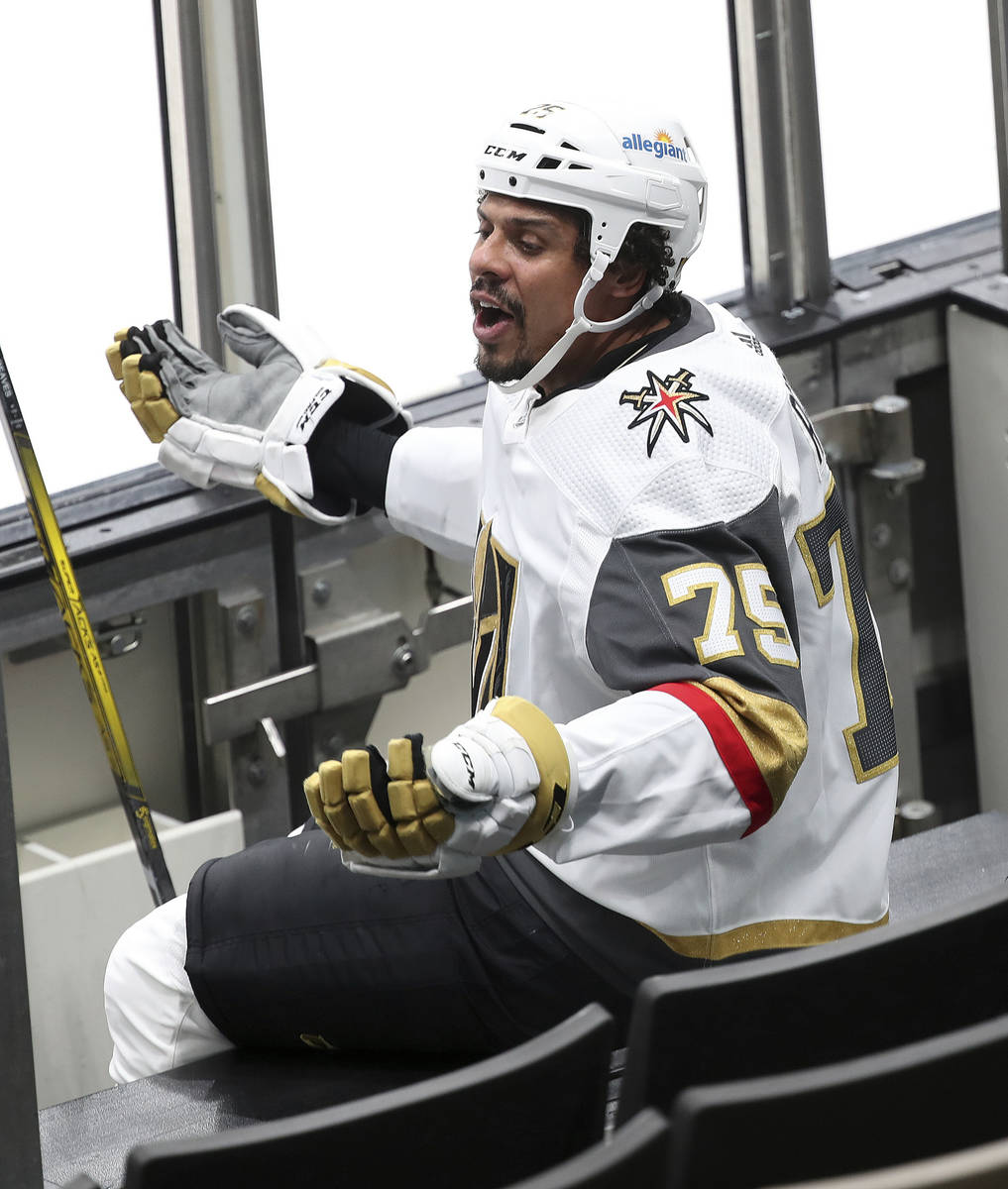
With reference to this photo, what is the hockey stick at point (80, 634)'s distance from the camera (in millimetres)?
2486

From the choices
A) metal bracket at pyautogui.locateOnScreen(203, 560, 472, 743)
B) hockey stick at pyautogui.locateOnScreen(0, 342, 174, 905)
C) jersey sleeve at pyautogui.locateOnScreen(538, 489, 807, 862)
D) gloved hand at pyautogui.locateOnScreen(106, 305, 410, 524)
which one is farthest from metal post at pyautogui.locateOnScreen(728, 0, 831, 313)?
jersey sleeve at pyautogui.locateOnScreen(538, 489, 807, 862)

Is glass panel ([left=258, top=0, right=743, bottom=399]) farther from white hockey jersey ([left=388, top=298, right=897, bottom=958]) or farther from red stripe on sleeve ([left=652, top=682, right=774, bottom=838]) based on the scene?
red stripe on sleeve ([left=652, top=682, right=774, bottom=838])

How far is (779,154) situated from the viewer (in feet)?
12.1

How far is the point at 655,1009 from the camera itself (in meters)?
1.57

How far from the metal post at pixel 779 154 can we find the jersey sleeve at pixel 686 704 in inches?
69.9

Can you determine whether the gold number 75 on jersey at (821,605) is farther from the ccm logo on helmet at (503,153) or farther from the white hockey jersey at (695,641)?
the ccm logo on helmet at (503,153)

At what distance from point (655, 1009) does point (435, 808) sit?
1.25ft

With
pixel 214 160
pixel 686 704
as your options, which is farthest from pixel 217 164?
pixel 686 704

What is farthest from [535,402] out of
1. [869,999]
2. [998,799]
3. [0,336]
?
[998,799]

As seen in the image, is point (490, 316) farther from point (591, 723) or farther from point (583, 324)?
point (591, 723)

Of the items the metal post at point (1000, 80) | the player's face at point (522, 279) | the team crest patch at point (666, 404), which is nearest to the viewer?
the team crest patch at point (666, 404)

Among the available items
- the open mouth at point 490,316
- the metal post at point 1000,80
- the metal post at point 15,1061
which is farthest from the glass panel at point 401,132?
the metal post at point 15,1061

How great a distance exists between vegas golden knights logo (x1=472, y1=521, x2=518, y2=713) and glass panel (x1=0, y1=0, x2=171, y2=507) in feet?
3.28

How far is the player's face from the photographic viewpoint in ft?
7.27
